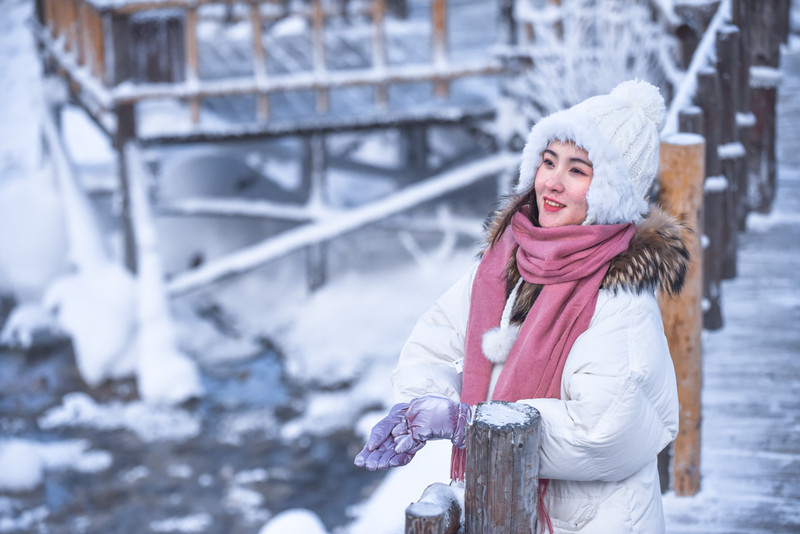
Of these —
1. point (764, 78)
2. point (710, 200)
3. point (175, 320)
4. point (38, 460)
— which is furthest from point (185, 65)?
point (710, 200)

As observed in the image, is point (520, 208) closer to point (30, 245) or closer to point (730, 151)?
point (730, 151)

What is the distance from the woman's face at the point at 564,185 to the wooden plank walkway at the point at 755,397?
139 cm

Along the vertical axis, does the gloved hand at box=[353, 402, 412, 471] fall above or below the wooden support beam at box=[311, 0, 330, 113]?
below

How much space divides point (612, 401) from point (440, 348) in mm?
494

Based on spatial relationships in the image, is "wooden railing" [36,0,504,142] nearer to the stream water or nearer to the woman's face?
the stream water

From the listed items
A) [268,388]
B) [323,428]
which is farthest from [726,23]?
[268,388]

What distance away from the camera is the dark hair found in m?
2.29

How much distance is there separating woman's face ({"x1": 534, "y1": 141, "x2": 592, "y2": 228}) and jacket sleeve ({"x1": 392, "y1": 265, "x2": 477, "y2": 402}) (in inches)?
9.7

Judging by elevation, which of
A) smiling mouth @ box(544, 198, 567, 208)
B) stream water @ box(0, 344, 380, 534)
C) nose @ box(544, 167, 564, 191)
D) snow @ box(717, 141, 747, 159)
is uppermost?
nose @ box(544, 167, 564, 191)

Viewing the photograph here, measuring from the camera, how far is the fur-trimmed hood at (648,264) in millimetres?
2068

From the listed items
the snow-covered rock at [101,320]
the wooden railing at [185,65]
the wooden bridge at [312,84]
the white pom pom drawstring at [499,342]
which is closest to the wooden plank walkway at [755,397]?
the white pom pom drawstring at [499,342]

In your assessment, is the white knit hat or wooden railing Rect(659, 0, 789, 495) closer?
the white knit hat

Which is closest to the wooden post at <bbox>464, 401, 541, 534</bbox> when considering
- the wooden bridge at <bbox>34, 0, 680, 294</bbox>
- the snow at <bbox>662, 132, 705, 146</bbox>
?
the snow at <bbox>662, 132, 705, 146</bbox>

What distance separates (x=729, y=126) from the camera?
4.49m
